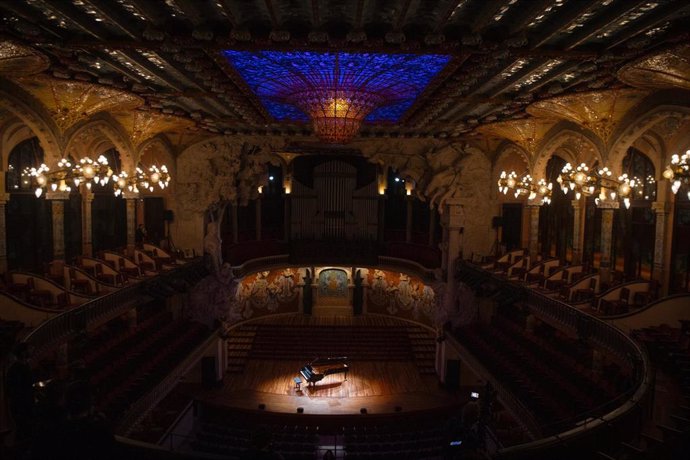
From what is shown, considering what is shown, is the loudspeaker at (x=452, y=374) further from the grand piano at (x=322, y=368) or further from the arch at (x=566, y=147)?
the arch at (x=566, y=147)

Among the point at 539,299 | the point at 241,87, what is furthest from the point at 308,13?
the point at 539,299

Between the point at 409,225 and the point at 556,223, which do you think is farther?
the point at 409,225

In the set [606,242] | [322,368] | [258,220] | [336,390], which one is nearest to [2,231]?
[258,220]

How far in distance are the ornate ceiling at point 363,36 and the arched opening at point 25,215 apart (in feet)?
24.9

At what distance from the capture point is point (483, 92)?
1062cm

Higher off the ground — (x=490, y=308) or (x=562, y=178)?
(x=562, y=178)

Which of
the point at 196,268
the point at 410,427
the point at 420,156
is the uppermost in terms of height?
the point at 420,156

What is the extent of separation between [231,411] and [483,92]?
1185 centimetres

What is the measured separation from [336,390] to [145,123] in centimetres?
1103

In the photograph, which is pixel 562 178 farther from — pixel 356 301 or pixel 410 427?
pixel 356 301

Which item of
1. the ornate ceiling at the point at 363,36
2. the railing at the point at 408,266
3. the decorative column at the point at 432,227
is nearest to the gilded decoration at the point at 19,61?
the ornate ceiling at the point at 363,36

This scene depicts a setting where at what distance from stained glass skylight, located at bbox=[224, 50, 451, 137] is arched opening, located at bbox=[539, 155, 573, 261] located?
36.8ft

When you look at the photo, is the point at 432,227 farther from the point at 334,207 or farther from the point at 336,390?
the point at 336,390

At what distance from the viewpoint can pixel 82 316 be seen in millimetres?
9695
